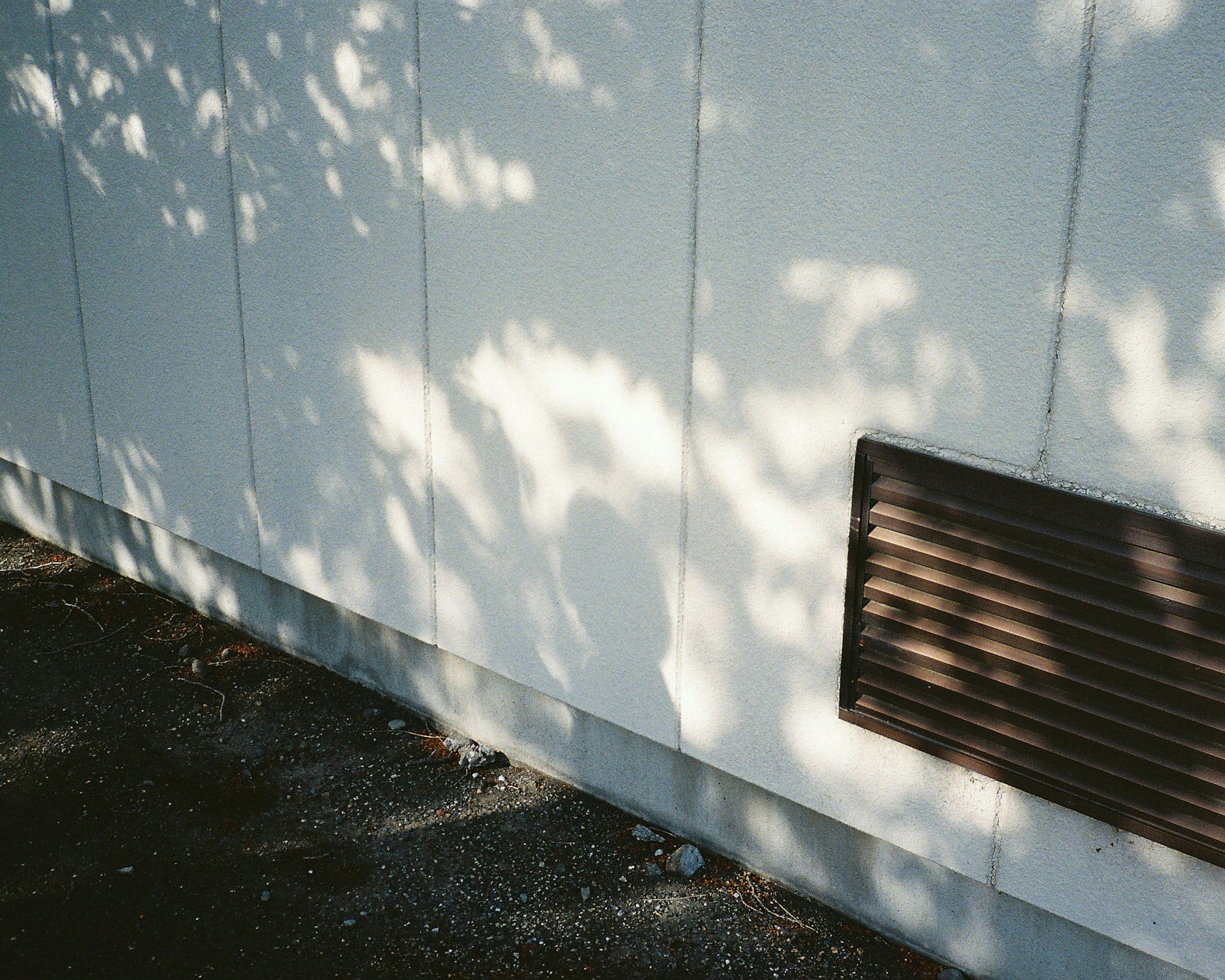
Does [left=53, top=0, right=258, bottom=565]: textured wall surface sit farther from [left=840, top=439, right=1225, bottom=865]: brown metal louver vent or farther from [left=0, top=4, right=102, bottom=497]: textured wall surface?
[left=840, top=439, right=1225, bottom=865]: brown metal louver vent

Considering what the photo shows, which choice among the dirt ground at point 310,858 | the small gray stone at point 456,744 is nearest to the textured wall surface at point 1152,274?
the dirt ground at point 310,858

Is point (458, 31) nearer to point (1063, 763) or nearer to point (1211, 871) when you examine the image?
point (1063, 763)

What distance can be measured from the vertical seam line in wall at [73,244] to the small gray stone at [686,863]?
12.9ft

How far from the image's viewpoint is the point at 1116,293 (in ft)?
10.6

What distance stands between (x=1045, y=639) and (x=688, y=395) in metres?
1.43

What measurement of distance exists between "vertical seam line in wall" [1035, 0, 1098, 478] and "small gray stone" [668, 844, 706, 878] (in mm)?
2326

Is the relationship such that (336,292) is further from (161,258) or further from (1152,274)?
(1152,274)

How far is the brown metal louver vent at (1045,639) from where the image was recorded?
131 inches

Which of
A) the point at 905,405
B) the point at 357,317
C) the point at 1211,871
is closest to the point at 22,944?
the point at 357,317

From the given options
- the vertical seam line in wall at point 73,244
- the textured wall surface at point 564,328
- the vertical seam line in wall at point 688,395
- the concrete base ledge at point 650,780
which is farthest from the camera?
the vertical seam line in wall at point 73,244

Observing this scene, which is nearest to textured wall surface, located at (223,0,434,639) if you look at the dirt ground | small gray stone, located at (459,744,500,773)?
small gray stone, located at (459,744,500,773)

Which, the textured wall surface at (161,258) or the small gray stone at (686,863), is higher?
the textured wall surface at (161,258)

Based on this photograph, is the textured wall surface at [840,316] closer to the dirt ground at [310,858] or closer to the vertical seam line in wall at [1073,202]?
the vertical seam line in wall at [1073,202]

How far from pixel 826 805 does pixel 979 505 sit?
1.36 metres
